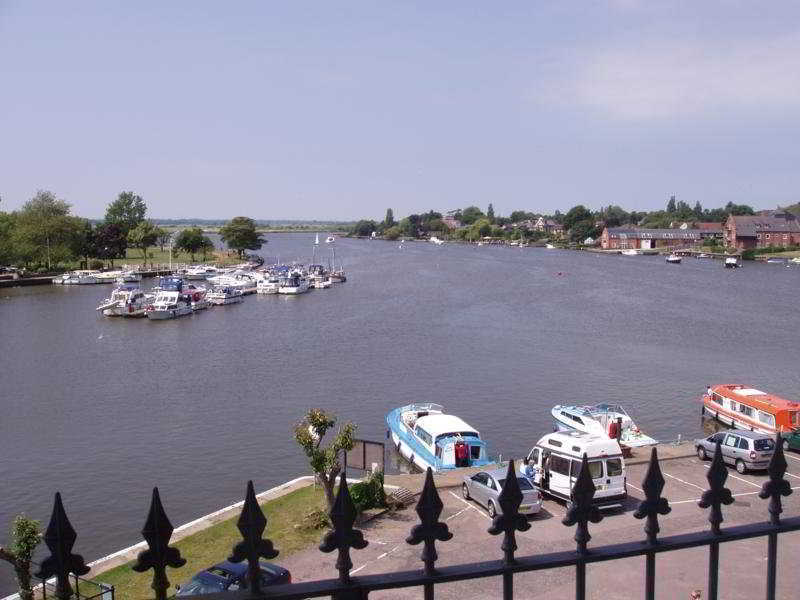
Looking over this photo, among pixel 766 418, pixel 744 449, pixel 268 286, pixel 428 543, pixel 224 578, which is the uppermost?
pixel 428 543

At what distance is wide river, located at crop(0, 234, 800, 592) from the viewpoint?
24875 mm

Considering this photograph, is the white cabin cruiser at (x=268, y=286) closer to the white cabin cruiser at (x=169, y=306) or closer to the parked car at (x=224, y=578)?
the white cabin cruiser at (x=169, y=306)

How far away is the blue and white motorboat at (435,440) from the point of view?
916 inches

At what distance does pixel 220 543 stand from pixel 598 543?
8.61 meters

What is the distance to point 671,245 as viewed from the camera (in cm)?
18100

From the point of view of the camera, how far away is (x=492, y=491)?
17188 millimetres

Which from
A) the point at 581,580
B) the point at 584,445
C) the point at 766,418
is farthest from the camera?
the point at 766,418

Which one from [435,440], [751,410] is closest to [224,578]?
[435,440]

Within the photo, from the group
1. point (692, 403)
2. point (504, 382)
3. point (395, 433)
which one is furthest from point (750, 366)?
point (395, 433)

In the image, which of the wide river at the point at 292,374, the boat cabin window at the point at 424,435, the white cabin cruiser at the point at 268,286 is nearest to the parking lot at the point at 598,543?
the boat cabin window at the point at 424,435

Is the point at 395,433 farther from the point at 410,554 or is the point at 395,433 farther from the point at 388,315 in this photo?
the point at 388,315

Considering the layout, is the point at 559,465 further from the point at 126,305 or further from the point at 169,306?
the point at 126,305

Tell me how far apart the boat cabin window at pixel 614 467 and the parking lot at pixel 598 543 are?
875mm

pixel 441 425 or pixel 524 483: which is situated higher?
pixel 524 483
